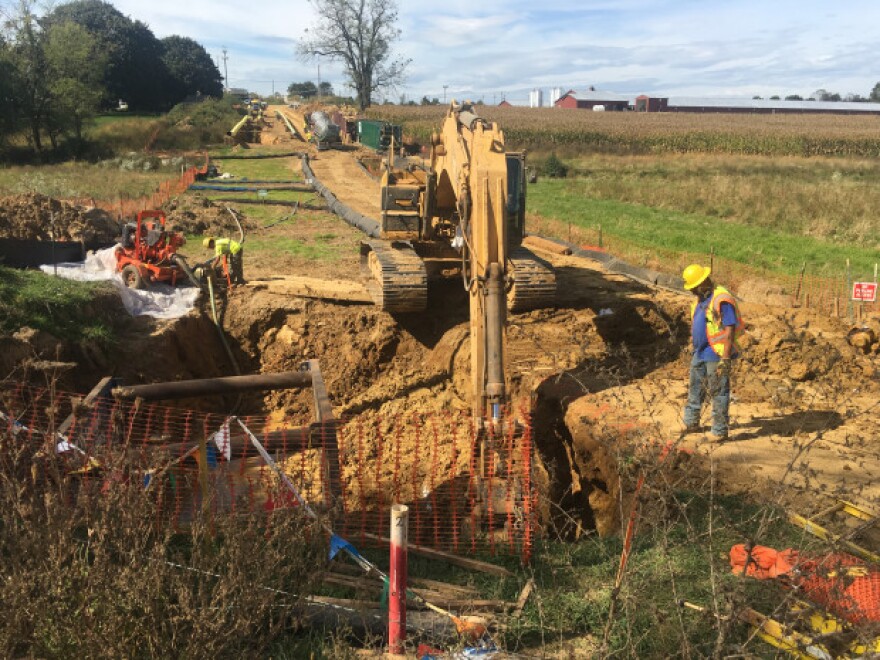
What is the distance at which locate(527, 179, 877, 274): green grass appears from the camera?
60.6 feet

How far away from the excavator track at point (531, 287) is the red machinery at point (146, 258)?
5.50 meters

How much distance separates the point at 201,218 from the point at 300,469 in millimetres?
11519

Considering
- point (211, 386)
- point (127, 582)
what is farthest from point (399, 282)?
point (127, 582)

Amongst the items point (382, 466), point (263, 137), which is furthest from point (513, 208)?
point (263, 137)

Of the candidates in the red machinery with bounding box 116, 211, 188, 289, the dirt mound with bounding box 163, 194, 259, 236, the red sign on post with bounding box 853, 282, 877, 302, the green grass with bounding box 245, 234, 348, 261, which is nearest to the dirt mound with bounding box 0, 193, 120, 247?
the red machinery with bounding box 116, 211, 188, 289

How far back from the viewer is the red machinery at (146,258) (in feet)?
38.8

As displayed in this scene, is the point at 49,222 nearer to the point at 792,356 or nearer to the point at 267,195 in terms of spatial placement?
the point at 267,195

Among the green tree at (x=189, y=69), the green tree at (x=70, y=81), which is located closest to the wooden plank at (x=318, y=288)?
the green tree at (x=70, y=81)

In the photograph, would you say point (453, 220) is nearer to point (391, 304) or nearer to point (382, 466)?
point (391, 304)

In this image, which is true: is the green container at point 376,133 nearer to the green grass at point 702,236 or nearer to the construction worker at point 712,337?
the green grass at point 702,236

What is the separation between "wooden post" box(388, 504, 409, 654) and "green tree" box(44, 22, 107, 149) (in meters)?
38.0

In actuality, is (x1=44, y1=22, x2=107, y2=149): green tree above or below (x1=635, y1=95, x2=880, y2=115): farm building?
below

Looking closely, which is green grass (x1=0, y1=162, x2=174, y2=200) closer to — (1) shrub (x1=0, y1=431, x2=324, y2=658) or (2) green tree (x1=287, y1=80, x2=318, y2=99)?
(1) shrub (x1=0, y1=431, x2=324, y2=658)

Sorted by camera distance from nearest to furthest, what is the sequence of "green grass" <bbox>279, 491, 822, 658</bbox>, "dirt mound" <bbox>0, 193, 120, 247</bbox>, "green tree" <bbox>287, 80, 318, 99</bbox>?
"green grass" <bbox>279, 491, 822, 658</bbox>
"dirt mound" <bbox>0, 193, 120, 247</bbox>
"green tree" <bbox>287, 80, 318, 99</bbox>
